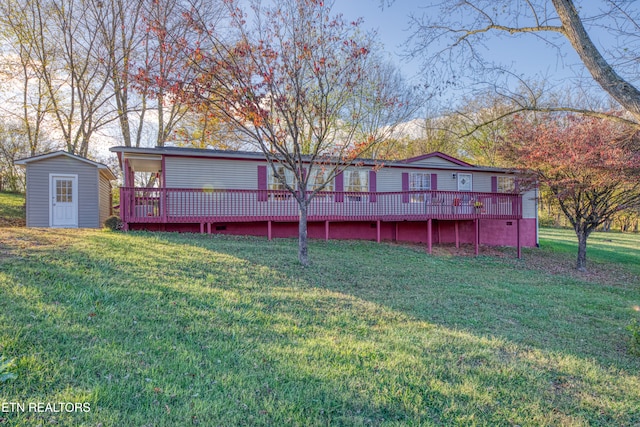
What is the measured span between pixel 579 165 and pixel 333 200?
8368 millimetres

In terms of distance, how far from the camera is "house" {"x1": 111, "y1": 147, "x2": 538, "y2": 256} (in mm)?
11539

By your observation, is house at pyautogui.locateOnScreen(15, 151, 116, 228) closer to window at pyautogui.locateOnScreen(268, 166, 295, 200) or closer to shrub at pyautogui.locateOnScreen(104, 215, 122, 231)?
shrub at pyautogui.locateOnScreen(104, 215, 122, 231)

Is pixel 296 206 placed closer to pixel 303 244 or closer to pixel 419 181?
pixel 303 244

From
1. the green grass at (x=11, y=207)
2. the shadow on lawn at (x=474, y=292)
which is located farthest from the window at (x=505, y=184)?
the green grass at (x=11, y=207)

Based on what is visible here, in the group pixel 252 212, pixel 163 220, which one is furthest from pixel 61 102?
pixel 252 212

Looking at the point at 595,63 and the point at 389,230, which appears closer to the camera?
the point at 595,63

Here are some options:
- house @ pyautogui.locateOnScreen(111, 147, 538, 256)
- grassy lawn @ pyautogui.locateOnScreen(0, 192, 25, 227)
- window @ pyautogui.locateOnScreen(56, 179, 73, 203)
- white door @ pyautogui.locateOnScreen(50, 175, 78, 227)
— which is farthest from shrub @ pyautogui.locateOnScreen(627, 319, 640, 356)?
grassy lawn @ pyautogui.locateOnScreen(0, 192, 25, 227)

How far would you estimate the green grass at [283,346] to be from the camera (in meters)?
2.61

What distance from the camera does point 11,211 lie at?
16.7 meters

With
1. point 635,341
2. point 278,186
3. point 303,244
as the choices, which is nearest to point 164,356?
point 303,244

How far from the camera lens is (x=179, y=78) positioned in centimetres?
736

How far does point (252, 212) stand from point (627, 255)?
1927 centimetres

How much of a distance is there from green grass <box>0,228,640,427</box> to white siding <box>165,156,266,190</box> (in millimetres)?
4728

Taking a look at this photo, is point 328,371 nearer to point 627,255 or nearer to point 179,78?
point 179,78
